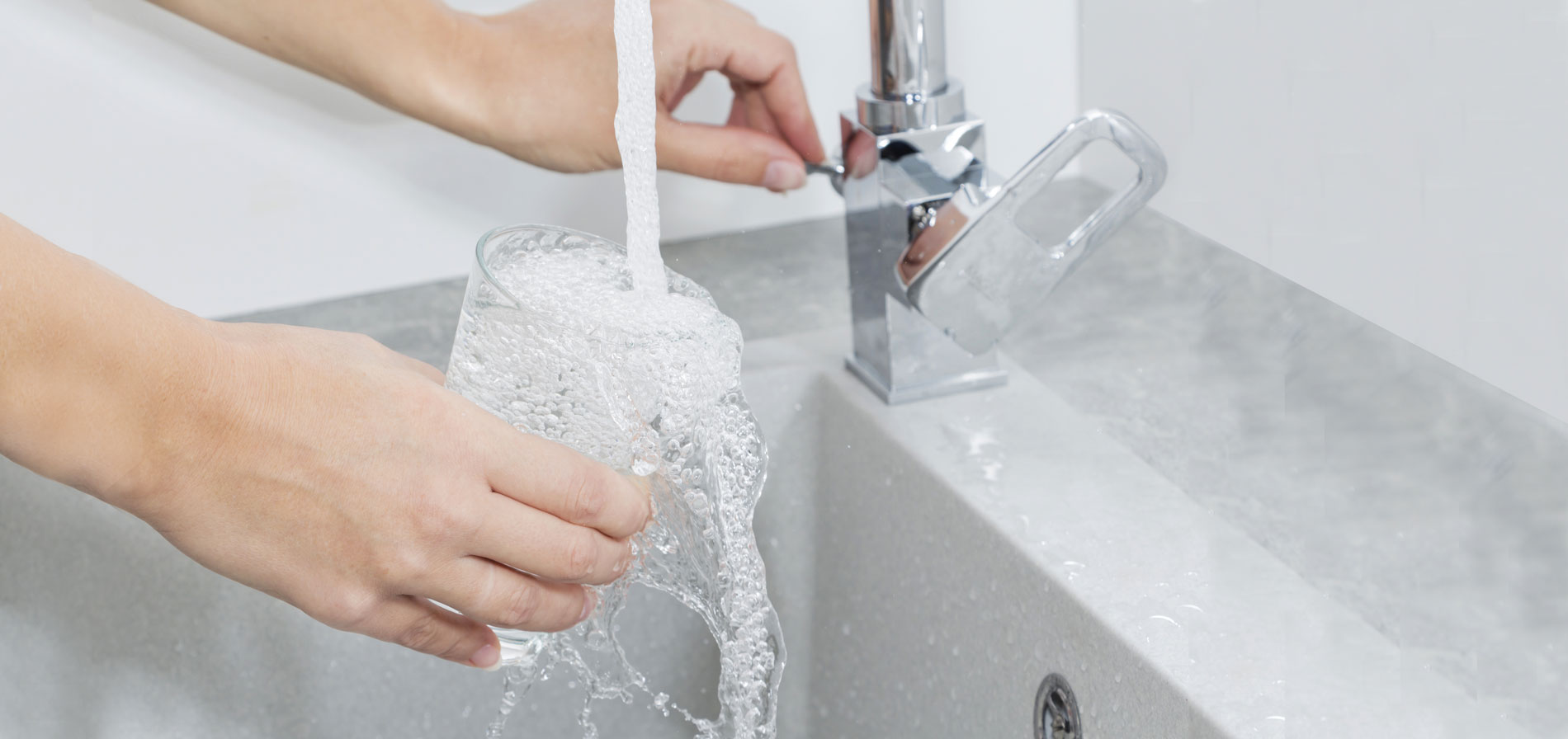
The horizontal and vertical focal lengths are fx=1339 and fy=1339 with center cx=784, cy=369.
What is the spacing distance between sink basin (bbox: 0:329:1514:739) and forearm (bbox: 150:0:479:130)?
233mm

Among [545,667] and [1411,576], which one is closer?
[1411,576]

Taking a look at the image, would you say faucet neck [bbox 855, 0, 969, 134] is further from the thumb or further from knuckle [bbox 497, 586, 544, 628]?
knuckle [bbox 497, 586, 544, 628]

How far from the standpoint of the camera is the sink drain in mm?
497

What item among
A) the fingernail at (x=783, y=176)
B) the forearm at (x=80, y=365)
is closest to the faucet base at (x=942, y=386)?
the fingernail at (x=783, y=176)

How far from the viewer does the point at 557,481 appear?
0.44 meters

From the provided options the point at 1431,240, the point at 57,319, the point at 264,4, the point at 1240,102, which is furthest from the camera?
the point at 264,4

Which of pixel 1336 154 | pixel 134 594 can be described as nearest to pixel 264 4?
pixel 134 594

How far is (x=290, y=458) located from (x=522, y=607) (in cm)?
9

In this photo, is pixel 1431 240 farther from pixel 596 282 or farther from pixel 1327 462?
pixel 596 282

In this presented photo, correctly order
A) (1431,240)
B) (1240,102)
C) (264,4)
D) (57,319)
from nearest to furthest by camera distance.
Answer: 1. (57,319)
2. (1431,240)
3. (1240,102)
4. (264,4)

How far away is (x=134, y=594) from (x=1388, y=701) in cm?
56

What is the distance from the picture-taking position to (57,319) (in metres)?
0.41

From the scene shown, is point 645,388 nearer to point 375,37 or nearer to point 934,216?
point 934,216

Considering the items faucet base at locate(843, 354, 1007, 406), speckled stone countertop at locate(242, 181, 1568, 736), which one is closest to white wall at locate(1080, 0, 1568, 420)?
speckled stone countertop at locate(242, 181, 1568, 736)
